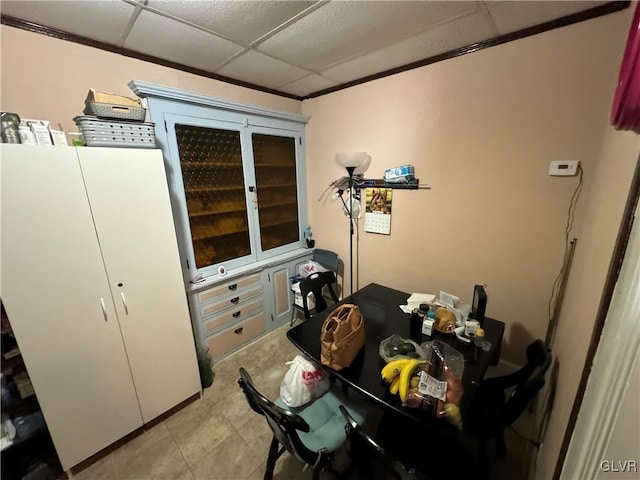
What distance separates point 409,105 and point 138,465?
3.13 meters

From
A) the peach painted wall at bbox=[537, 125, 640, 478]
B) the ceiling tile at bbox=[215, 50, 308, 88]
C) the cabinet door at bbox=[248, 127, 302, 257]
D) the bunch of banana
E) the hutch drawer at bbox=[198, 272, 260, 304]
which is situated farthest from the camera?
the cabinet door at bbox=[248, 127, 302, 257]

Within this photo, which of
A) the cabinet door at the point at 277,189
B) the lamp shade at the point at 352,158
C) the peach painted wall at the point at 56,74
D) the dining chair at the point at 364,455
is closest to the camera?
the dining chair at the point at 364,455

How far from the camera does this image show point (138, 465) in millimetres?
1509

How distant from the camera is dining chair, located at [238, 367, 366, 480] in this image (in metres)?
1.00

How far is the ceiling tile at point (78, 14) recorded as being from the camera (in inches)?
50.1

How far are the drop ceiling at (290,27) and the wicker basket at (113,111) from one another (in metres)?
0.47

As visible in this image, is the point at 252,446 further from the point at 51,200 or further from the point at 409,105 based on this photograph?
the point at 409,105

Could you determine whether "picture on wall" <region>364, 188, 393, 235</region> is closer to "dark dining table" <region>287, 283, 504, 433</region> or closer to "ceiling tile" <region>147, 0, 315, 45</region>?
"dark dining table" <region>287, 283, 504, 433</region>

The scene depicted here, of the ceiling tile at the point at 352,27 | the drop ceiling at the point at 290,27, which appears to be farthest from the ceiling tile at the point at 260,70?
the ceiling tile at the point at 352,27

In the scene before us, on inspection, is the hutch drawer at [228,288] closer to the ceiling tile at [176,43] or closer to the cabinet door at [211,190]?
the cabinet door at [211,190]

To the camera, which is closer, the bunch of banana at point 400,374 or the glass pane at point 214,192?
the bunch of banana at point 400,374

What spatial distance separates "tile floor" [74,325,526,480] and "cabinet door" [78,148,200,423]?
0.16m

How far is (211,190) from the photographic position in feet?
7.45

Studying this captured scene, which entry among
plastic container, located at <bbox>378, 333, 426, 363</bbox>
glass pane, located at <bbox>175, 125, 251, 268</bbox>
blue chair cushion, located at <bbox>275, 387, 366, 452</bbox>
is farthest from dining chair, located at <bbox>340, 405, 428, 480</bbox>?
glass pane, located at <bbox>175, 125, 251, 268</bbox>
